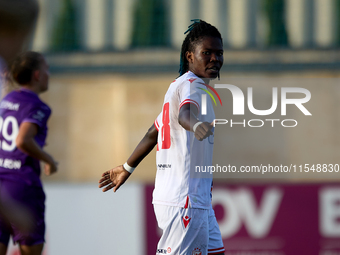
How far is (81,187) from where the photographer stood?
6.60 meters

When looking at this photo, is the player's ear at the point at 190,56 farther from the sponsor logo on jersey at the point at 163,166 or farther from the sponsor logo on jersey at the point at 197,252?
the sponsor logo on jersey at the point at 197,252

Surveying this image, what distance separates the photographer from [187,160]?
3119mm

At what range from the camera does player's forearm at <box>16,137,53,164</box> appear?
4000 millimetres

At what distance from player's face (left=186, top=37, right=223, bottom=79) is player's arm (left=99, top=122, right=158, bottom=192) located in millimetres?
521

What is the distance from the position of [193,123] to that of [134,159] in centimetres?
88

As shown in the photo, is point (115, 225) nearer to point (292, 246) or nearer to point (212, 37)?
point (292, 246)

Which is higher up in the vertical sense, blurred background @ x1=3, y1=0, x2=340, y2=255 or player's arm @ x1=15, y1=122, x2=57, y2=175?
blurred background @ x1=3, y1=0, x2=340, y2=255

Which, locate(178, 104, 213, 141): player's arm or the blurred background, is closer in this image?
locate(178, 104, 213, 141): player's arm

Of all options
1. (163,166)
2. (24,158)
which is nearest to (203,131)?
(163,166)

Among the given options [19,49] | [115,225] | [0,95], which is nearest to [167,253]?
[0,95]

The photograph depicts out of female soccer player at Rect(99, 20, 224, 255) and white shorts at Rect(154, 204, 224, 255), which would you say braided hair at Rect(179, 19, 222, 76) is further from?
white shorts at Rect(154, 204, 224, 255)

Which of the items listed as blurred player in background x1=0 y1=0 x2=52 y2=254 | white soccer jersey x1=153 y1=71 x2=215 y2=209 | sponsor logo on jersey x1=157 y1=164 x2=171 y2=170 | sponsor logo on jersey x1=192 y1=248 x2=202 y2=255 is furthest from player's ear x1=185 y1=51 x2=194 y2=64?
blurred player in background x1=0 y1=0 x2=52 y2=254

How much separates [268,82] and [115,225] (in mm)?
8763

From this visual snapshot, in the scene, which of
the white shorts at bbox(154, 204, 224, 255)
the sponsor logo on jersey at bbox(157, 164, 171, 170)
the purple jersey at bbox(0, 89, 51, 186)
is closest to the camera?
the white shorts at bbox(154, 204, 224, 255)
